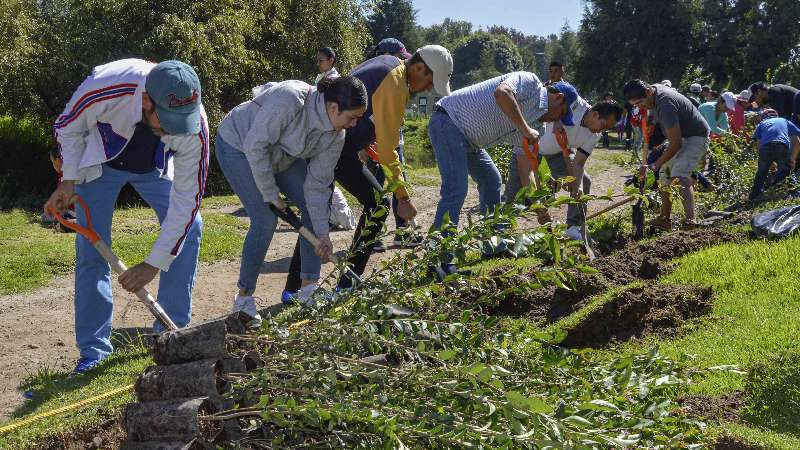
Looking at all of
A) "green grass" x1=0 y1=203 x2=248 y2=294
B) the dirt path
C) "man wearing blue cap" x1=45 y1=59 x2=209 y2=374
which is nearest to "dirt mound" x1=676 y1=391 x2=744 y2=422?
"man wearing blue cap" x1=45 y1=59 x2=209 y2=374

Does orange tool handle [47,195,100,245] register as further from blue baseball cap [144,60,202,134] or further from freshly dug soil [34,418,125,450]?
freshly dug soil [34,418,125,450]

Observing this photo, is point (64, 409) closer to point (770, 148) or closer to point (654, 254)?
point (654, 254)

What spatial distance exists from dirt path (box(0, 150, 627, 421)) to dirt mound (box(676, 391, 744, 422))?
11.2 ft

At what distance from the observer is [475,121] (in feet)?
20.9

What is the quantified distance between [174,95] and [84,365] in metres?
1.80

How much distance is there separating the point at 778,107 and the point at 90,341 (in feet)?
36.1

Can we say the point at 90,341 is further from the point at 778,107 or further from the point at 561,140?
the point at 778,107

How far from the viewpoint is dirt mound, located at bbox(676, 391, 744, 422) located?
3730 millimetres

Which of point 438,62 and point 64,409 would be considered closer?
point 64,409

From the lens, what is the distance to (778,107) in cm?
1248

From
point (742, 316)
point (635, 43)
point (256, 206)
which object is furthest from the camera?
point (635, 43)

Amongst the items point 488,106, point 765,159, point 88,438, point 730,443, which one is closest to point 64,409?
point 88,438

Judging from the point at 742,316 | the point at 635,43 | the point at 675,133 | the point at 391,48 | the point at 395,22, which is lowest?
the point at 742,316

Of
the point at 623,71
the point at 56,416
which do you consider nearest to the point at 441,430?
the point at 56,416
